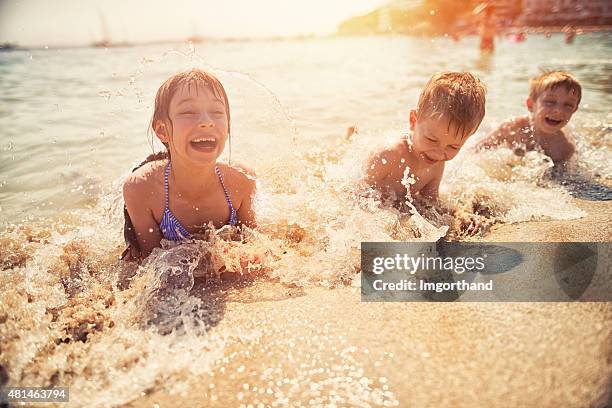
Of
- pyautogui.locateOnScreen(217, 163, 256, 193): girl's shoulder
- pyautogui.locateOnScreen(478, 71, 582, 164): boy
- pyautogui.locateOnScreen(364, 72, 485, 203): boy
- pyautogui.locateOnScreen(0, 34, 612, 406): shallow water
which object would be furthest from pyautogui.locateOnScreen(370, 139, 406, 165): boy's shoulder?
pyautogui.locateOnScreen(478, 71, 582, 164): boy

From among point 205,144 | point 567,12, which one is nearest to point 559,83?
point 205,144

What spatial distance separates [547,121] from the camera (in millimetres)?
4453

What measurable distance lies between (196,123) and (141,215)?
0.74 m

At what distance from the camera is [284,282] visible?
2.30m

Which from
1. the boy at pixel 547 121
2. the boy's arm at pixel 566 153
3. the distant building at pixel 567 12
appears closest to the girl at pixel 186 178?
the boy at pixel 547 121

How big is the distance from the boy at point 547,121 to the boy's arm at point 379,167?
211cm

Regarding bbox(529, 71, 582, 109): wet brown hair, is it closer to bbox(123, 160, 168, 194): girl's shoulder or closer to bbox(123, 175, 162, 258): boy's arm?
bbox(123, 160, 168, 194): girl's shoulder

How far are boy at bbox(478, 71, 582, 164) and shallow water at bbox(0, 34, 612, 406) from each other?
0.24m

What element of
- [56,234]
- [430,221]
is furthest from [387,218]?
[56,234]

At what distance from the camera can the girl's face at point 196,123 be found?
2.39m

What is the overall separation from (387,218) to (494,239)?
698 millimetres

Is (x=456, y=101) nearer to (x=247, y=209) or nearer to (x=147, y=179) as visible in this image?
(x=247, y=209)

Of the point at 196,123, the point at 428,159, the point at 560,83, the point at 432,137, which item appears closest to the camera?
the point at 196,123

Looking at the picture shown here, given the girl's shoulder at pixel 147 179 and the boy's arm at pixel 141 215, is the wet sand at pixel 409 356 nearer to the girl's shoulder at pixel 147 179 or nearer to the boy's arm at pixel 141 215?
the boy's arm at pixel 141 215
